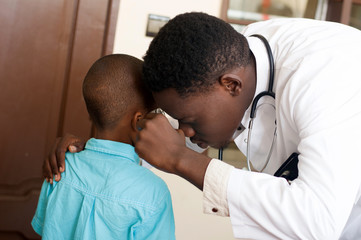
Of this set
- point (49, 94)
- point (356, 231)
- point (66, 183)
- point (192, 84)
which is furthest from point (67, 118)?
point (356, 231)

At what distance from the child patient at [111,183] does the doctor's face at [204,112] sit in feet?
0.33

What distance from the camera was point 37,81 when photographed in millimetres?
1928

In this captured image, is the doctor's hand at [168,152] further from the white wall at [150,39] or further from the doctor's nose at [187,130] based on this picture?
the white wall at [150,39]

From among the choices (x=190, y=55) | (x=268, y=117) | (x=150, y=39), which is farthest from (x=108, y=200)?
(x=150, y=39)

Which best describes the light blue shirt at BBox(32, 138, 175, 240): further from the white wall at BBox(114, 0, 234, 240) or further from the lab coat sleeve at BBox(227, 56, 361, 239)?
the white wall at BBox(114, 0, 234, 240)

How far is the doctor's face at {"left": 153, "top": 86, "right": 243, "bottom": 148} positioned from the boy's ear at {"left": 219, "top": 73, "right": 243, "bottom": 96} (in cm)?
2

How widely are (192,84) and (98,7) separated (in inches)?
42.9

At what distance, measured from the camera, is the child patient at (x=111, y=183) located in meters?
0.96

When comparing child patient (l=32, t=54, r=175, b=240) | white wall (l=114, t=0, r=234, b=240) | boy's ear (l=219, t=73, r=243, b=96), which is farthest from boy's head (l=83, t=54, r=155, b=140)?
white wall (l=114, t=0, r=234, b=240)

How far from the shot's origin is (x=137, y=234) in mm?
975

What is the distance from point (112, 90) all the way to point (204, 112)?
0.86 feet

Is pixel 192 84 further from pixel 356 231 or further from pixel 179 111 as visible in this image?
pixel 356 231

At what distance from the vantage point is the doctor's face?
1062mm

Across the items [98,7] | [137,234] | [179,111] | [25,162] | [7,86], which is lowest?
[25,162]
